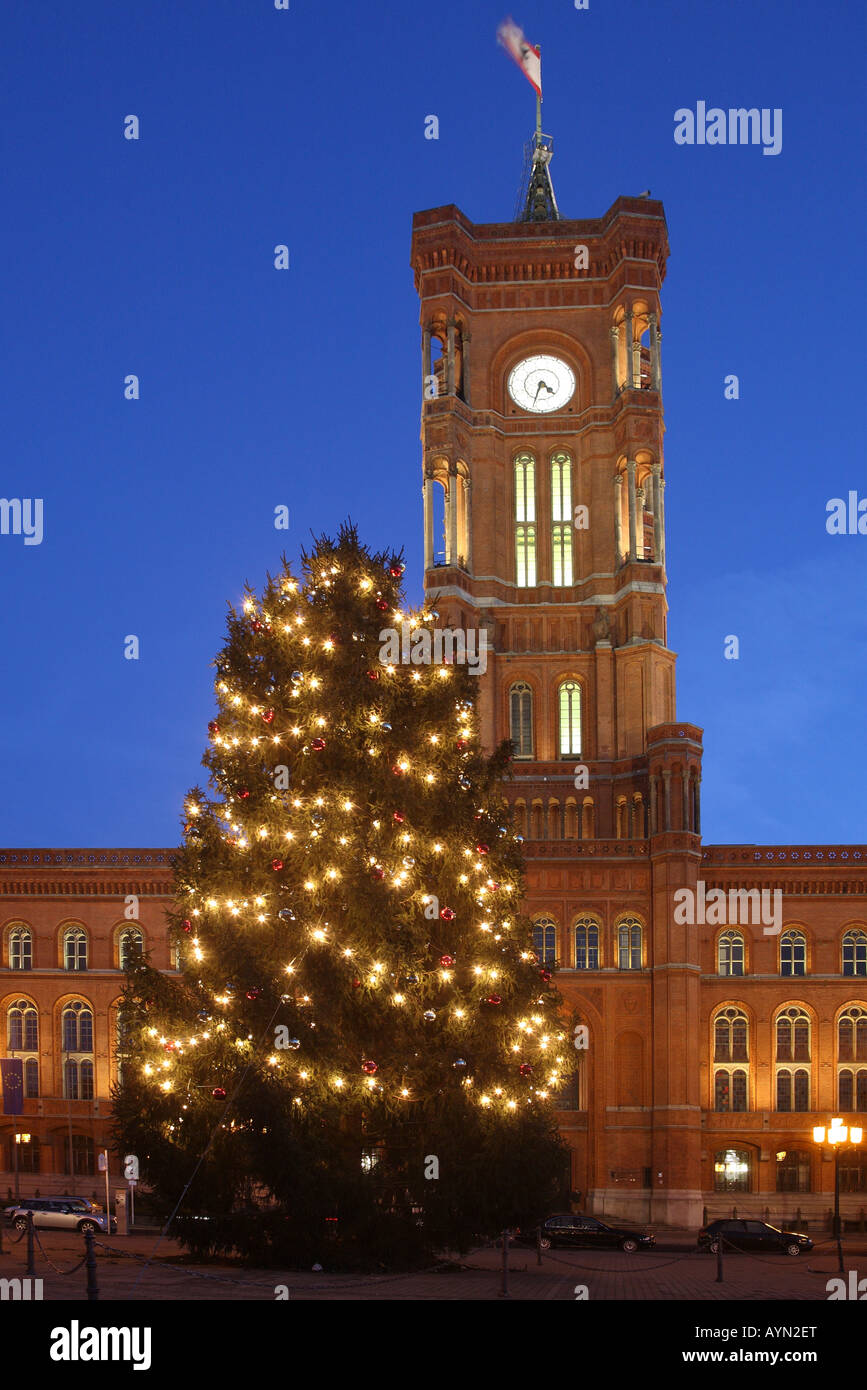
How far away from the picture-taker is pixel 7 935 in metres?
56.1

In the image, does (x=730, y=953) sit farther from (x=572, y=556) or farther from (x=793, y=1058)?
(x=572, y=556)

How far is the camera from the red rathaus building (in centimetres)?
5100

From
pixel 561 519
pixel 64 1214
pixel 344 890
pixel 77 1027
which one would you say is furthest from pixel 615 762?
pixel 344 890

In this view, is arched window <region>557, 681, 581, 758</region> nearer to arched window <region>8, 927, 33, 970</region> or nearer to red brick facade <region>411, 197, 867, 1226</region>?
red brick facade <region>411, 197, 867, 1226</region>

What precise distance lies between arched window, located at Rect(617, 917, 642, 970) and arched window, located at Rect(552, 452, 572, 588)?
62.0ft

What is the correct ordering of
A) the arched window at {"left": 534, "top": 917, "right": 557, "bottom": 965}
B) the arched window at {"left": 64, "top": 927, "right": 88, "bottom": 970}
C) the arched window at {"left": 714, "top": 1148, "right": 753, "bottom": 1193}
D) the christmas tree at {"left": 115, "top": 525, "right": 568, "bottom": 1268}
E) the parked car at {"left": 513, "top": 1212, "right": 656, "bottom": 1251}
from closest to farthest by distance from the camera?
the christmas tree at {"left": 115, "top": 525, "right": 568, "bottom": 1268}, the parked car at {"left": 513, "top": 1212, "right": 656, "bottom": 1251}, the arched window at {"left": 714, "top": 1148, "right": 753, "bottom": 1193}, the arched window at {"left": 534, "top": 917, "right": 557, "bottom": 965}, the arched window at {"left": 64, "top": 927, "right": 88, "bottom": 970}

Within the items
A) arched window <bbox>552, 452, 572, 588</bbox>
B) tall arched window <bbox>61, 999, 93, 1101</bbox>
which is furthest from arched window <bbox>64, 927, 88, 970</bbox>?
arched window <bbox>552, 452, 572, 588</bbox>

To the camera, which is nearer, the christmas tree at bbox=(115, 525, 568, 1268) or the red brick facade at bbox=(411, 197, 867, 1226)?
the christmas tree at bbox=(115, 525, 568, 1268)

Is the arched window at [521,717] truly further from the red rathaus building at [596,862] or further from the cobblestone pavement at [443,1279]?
the cobblestone pavement at [443,1279]

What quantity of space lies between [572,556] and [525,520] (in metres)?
2.97

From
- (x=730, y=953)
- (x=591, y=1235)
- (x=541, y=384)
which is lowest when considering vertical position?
(x=591, y=1235)

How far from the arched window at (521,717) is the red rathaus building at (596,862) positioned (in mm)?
135

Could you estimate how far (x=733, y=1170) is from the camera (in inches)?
2018

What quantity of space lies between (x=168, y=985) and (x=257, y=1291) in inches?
226
